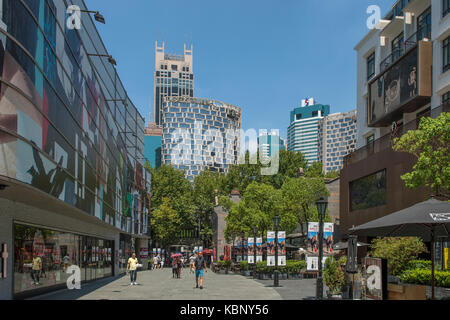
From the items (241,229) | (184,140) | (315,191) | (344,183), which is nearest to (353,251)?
(344,183)

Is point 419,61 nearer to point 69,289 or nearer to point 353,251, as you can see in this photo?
point 353,251

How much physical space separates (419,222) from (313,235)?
47.1 feet

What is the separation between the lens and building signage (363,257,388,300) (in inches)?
548

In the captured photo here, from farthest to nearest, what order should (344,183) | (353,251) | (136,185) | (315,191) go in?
(136,185) < (315,191) < (344,183) < (353,251)

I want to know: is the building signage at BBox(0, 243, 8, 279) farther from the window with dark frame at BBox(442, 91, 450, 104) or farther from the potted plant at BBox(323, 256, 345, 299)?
the window with dark frame at BBox(442, 91, 450, 104)

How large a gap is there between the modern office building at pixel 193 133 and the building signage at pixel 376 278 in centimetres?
17698

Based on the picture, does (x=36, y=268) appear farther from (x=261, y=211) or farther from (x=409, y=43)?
(x=261, y=211)

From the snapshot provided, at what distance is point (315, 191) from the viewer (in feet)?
152

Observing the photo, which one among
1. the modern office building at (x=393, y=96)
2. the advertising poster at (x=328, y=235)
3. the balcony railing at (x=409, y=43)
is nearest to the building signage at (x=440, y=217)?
the advertising poster at (x=328, y=235)

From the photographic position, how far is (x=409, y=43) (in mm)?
32438

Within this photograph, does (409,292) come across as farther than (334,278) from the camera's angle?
No

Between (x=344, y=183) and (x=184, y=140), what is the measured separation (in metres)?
158

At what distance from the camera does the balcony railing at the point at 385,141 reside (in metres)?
25.8

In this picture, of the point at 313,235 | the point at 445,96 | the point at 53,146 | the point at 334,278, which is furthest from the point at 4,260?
the point at 445,96
